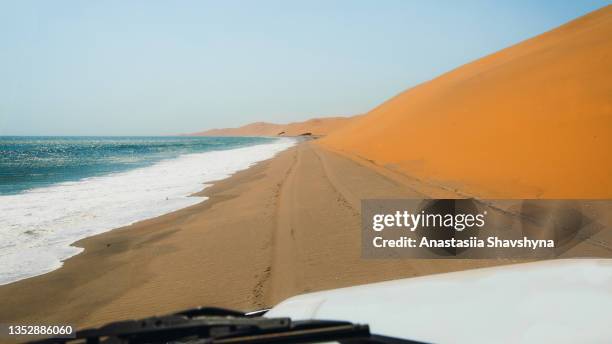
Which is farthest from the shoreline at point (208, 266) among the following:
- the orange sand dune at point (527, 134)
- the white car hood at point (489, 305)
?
the orange sand dune at point (527, 134)

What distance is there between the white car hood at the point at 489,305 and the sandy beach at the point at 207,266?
2319 mm

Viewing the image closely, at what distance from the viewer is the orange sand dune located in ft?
32.3

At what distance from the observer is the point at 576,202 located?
312 inches

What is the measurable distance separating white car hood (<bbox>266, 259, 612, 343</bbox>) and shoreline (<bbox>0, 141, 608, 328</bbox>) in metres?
2.31

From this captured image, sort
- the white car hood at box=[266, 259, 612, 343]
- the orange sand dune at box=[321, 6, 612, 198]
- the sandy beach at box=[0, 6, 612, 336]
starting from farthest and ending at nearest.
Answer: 1. the orange sand dune at box=[321, 6, 612, 198]
2. the sandy beach at box=[0, 6, 612, 336]
3. the white car hood at box=[266, 259, 612, 343]

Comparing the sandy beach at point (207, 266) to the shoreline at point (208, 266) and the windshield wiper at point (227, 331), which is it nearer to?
the shoreline at point (208, 266)

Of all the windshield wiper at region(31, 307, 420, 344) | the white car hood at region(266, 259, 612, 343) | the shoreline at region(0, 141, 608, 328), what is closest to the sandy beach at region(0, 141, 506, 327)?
the shoreline at region(0, 141, 608, 328)

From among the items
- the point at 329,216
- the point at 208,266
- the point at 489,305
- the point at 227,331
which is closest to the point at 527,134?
the point at 329,216

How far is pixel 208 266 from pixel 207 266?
13 millimetres

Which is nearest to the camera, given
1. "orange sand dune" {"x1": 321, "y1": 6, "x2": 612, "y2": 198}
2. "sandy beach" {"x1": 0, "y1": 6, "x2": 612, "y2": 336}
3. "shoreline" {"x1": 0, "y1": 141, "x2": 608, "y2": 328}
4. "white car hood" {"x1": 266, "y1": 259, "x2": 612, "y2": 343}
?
"white car hood" {"x1": 266, "y1": 259, "x2": 612, "y2": 343}

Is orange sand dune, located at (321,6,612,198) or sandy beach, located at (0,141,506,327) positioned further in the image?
orange sand dune, located at (321,6,612,198)

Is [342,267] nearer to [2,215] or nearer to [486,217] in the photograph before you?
[486,217]

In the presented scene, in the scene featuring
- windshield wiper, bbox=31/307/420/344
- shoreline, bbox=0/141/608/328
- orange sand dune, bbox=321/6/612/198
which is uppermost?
orange sand dune, bbox=321/6/612/198

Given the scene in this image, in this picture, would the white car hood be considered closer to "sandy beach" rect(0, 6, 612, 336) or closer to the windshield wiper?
the windshield wiper
